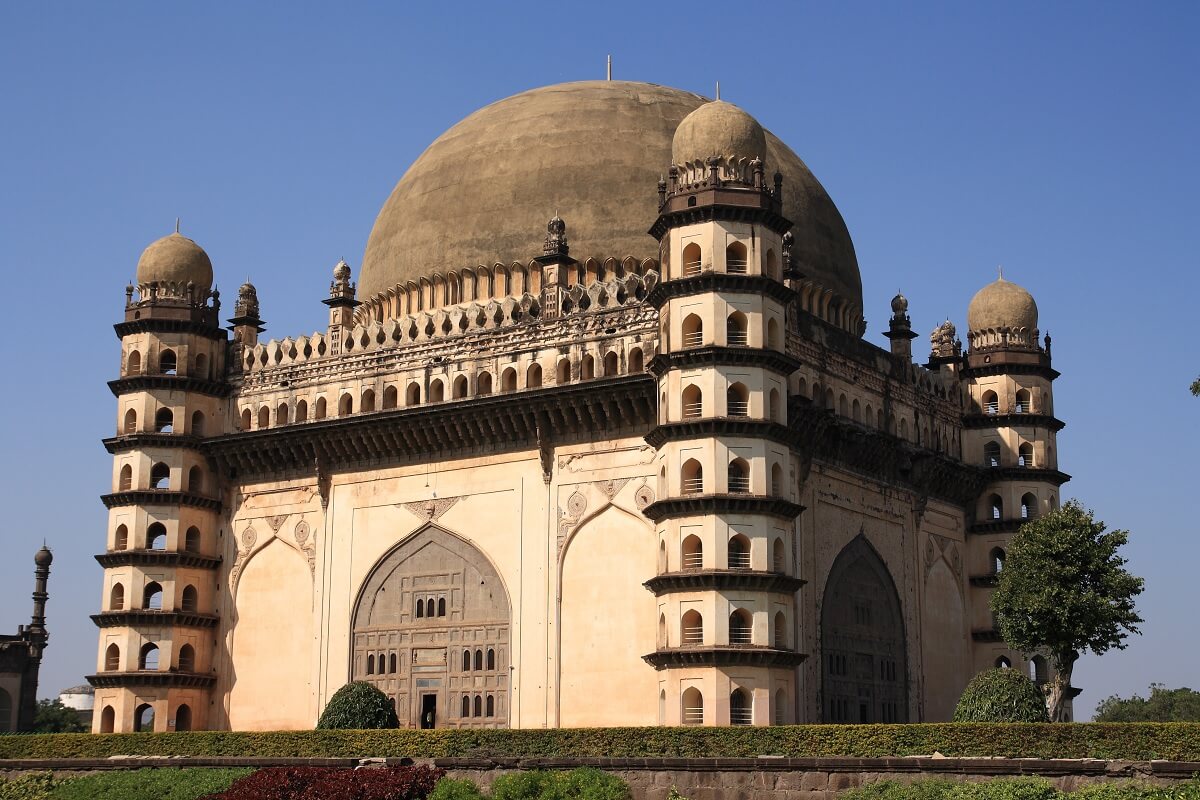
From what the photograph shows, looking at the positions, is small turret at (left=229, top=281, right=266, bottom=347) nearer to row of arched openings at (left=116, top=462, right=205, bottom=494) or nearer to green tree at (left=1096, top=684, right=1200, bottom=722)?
row of arched openings at (left=116, top=462, right=205, bottom=494)

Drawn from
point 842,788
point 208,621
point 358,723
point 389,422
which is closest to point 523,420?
point 389,422

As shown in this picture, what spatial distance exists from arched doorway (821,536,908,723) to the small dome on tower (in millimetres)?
9789

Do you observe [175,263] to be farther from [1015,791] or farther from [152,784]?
[1015,791]

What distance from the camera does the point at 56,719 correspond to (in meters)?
71.0

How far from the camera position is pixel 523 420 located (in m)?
36.7

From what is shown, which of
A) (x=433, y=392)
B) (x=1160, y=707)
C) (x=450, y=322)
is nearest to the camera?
(x=433, y=392)

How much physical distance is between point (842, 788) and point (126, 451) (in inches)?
880

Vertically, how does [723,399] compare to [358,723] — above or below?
above

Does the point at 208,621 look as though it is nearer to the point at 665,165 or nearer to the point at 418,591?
the point at 418,591

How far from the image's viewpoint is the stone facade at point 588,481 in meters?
32.9

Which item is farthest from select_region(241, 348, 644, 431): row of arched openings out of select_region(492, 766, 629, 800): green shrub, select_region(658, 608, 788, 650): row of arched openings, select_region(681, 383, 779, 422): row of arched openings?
select_region(492, 766, 629, 800): green shrub

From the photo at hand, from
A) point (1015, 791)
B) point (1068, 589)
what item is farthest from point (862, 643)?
point (1015, 791)

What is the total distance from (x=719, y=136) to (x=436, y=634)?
13185mm

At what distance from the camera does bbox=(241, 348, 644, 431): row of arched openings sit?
35875 millimetres
